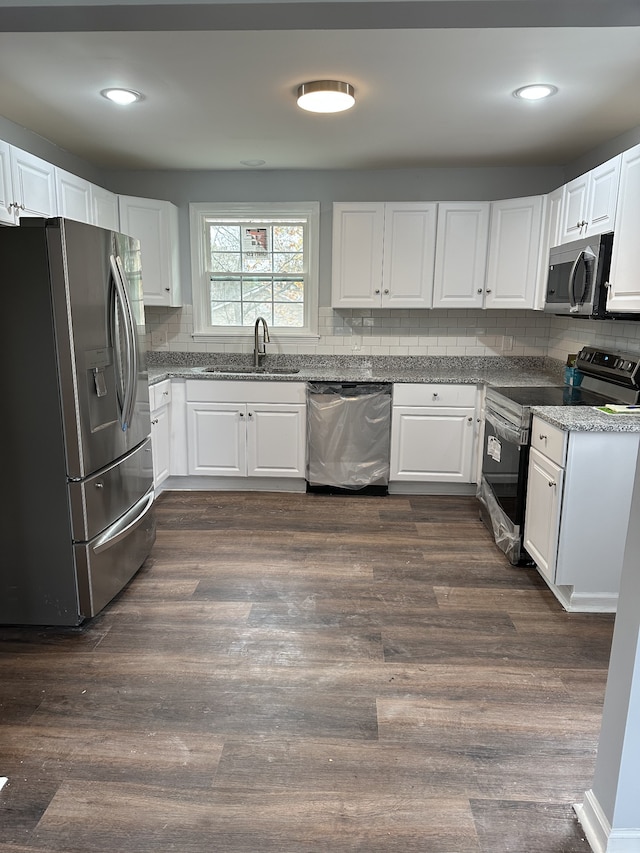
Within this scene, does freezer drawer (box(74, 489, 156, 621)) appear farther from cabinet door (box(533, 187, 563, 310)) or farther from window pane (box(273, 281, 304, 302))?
cabinet door (box(533, 187, 563, 310))

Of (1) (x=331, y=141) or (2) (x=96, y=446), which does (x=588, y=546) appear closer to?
(2) (x=96, y=446)

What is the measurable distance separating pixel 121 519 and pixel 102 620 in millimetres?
457

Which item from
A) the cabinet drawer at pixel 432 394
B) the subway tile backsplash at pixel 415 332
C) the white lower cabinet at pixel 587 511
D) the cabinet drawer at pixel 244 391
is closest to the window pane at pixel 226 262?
the subway tile backsplash at pixel 415 332

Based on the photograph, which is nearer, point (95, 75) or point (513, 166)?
point (95, 75)

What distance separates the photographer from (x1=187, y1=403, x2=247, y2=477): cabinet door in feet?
13.8

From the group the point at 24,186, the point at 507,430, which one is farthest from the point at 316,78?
the point at 507,430

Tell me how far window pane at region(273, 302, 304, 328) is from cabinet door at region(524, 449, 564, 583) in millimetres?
2327

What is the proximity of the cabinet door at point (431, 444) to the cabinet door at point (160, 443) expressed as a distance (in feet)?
5.33

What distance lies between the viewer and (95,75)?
8.36ft

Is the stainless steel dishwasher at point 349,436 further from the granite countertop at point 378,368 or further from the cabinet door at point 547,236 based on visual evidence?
the cabinet door at point 547,236

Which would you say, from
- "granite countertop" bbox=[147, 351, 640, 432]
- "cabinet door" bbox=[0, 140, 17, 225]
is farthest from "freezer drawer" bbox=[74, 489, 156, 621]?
"cabinet door" bbox=[0, 140, 17, 225]

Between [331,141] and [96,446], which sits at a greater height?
[331,141]

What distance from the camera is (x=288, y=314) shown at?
464cm

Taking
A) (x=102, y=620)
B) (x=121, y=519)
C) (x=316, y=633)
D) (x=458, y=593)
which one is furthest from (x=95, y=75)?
(x=458, y=593)
